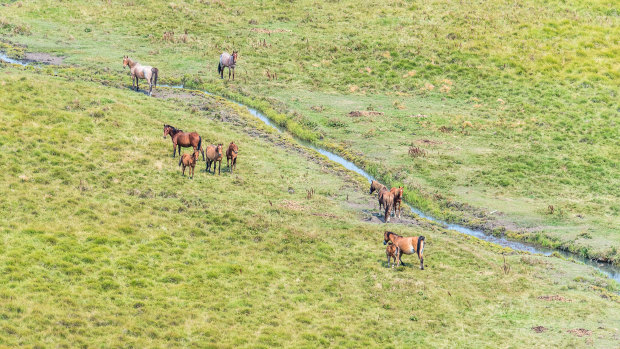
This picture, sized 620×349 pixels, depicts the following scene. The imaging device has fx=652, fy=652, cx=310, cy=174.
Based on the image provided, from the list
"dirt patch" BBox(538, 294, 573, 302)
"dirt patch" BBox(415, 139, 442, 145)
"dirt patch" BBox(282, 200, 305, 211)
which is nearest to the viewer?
"dirt patch" BBox(538, 294, 573, 302)

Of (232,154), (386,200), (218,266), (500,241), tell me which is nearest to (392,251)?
(386,200)

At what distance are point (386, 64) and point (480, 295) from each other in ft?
134

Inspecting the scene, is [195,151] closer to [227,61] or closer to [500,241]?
[500,241]

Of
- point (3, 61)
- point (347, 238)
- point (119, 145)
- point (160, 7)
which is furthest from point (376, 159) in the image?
point (160, 7)

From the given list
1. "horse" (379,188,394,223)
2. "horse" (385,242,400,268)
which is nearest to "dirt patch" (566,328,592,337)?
"horse" (385,242,400,268)

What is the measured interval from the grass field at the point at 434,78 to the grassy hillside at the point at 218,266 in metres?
7.81

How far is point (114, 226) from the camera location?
30.9 metres

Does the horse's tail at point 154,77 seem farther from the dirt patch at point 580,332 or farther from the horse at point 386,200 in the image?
the dirt patch at point 580,332

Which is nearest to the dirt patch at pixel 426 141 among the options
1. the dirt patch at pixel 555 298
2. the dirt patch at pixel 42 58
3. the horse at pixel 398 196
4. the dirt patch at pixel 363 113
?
the dirt patch at pixel 363 113

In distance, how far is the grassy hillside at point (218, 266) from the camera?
2484cm

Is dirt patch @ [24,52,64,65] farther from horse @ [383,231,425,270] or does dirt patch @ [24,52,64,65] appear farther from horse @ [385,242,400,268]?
horse @ [383,231,425,270]

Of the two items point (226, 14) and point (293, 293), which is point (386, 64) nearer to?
point (226, 14)

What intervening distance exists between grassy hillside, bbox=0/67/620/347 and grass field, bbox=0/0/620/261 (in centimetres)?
781

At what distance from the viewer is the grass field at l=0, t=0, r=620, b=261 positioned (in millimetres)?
44031
